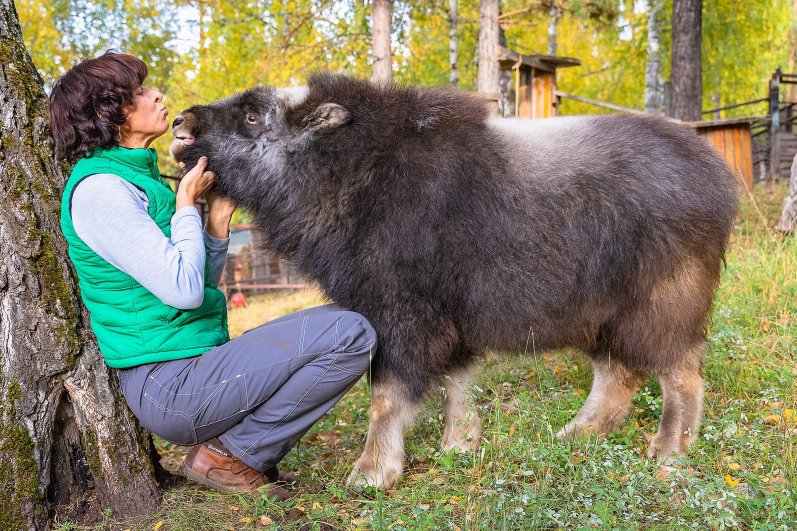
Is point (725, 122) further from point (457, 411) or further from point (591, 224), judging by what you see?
point (457, 411)

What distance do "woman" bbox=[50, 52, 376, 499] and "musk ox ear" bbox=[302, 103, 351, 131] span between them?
28.0 inches

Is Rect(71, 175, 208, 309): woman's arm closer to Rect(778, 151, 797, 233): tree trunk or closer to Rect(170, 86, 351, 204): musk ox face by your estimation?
Rect(170, 86, 351, 204): musk ox face

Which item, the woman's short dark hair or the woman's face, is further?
the woman's face

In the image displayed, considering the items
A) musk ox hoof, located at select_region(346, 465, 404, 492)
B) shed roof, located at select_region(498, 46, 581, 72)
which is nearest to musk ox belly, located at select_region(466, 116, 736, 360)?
musk ox hoof, located at select_region(346, 465, 404, 492)

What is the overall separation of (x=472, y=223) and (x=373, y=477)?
4.59ft

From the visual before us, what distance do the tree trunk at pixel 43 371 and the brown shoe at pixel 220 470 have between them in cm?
24

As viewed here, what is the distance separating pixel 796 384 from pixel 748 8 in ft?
51.0

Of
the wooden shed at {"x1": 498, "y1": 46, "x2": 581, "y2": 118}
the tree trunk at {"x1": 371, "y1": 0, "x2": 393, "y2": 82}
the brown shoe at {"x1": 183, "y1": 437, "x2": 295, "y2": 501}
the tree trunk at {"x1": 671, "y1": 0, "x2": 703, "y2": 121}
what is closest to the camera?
the brown shoe at {"x1": 183, "y1": 437, "x2": 295, "y2": 501}

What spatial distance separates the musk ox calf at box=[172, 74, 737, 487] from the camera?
3352 mm

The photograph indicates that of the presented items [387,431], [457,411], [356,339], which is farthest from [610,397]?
[356,339]

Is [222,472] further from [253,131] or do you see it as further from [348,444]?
[253,131]

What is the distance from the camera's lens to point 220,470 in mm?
3199

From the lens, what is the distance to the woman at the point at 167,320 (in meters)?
2.76

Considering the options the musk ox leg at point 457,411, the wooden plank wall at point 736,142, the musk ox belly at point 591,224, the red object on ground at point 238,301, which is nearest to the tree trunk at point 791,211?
the musk ox belly at point 591,224
